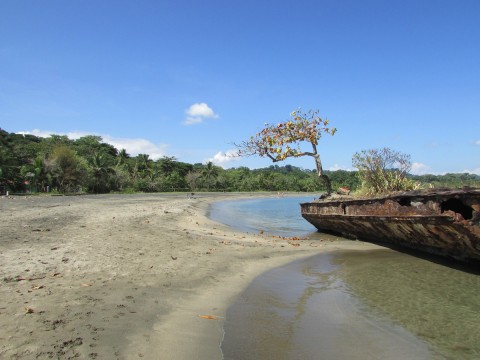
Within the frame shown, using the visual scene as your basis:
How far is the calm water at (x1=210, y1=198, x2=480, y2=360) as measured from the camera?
413 centimetres

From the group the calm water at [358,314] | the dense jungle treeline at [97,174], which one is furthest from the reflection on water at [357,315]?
the dense jungle treeline at [97,174]

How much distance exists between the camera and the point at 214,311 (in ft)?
16.8

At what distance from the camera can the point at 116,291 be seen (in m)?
5.35

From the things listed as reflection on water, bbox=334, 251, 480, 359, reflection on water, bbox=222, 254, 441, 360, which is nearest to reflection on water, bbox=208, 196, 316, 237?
reflection on water, bbox=334, 251, 480, 359

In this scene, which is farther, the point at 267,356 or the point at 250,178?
the point at 250,178

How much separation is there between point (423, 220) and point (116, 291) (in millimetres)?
6928

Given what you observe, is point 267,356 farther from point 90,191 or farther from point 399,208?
point 90,191

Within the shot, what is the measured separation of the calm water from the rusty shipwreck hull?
63 cm

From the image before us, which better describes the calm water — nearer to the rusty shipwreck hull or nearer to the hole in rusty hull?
the rusty shipwreck hull

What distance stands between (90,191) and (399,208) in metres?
59.6

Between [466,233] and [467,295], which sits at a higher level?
[466,233]

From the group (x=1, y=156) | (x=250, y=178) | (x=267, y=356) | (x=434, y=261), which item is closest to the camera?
(x=267, y=356)

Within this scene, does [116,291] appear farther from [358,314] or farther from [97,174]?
[97,174]

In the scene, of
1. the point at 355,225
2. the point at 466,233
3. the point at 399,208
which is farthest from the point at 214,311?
the point at 355,225
